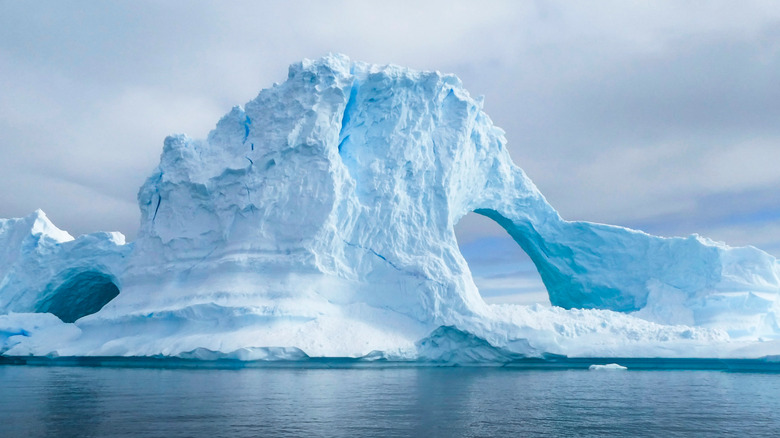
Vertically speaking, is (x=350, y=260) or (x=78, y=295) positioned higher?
(x=78, y=295)

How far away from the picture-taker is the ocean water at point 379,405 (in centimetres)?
664

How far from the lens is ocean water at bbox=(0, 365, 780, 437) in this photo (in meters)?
6.64

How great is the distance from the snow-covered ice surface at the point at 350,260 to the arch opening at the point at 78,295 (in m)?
0.91

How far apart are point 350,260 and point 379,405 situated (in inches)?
322

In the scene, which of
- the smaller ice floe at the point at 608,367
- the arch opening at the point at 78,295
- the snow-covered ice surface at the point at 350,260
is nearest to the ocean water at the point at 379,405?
the snow-covered ice surface at the point at 350,260

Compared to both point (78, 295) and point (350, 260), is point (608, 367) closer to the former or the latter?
point (350, 260)

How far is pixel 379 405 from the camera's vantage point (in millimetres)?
8375

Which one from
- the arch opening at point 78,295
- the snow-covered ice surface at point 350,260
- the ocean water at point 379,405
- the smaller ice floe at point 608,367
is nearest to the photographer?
the ocean water at point 379,405

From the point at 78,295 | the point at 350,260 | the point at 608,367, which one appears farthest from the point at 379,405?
the point at 78,295

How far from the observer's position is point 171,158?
17625 mm

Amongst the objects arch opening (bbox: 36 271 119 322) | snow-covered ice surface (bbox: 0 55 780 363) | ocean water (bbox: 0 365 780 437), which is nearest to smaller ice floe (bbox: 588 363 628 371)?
snow-covered ice surface (bbox: 0 55 780 363)

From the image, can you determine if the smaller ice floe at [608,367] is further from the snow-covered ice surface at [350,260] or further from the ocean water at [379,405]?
the ocean water at [379,405]

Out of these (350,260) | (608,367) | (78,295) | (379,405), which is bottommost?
(379,405)

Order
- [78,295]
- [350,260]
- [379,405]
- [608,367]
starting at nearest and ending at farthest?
[379,405]
[608,367]
[350,260]
[78,295]
